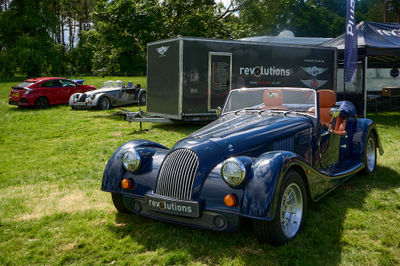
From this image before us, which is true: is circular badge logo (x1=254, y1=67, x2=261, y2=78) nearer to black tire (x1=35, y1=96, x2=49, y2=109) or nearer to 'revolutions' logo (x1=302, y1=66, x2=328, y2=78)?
'revolutions' logo (x1=302, y1=66, x2=328, y2=78)

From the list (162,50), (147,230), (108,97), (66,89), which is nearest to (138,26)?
(108,97)

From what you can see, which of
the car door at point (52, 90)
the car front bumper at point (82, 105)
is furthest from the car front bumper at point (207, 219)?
the car door at point (52, 90)

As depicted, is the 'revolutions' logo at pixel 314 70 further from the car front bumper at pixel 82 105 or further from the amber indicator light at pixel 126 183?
the amber indicator light at pixel 126 183

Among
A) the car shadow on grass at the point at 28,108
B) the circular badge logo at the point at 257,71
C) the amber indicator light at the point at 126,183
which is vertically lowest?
the amber indicator light at the point at 126,183

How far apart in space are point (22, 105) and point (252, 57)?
39.6 feet

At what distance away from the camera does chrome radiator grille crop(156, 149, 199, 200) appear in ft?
12.1

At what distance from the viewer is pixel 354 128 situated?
6.34m

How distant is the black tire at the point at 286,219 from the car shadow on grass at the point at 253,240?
0.10 metres

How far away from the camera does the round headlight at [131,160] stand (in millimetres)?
4137

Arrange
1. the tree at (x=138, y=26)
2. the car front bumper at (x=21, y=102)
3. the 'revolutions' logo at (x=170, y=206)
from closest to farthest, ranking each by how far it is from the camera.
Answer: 1. the 'revolutions' logo at (x=170, y=206)
2. the tree at (x=138, y=26)
3. the car front bumper at (x=21, y=102)

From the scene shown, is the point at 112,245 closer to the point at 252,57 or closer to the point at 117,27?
the point at 252,57

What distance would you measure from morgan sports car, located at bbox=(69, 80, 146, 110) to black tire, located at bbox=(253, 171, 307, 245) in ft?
44.6

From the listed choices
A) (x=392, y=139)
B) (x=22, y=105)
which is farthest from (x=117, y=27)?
(x=392, y=139)

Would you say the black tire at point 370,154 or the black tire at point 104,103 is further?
the black tire at point 104,103
